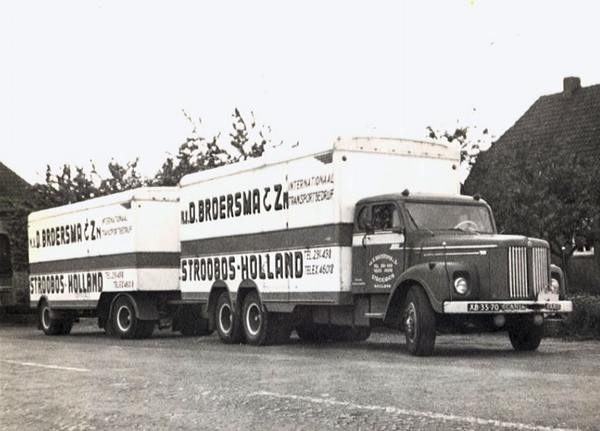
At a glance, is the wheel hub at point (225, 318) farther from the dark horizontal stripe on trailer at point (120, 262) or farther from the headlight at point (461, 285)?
the headlight at point (461, 285)

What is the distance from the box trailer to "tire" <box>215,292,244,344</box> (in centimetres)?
298

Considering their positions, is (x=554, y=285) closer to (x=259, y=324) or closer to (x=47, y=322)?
(x=259, y=324)

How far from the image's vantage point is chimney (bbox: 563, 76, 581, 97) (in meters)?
41.5

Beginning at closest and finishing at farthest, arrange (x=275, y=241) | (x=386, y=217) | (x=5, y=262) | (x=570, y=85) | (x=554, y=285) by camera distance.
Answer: (x=554, y=285)
(x=386, y=217)
(x=275, y=241)
(x=570, y=85)
(x=5, y=262)

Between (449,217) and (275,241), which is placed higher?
(449,217)

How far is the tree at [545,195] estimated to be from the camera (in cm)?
2466

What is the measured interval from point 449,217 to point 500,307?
6.68ft

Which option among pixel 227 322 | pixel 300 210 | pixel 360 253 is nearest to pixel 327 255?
pixel 360 253

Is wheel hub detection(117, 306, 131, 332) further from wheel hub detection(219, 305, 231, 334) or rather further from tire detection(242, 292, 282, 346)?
tire detection(242, 292, 282, 346)

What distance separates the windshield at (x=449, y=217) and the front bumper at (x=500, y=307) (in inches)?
66.1

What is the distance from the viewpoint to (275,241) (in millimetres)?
18891

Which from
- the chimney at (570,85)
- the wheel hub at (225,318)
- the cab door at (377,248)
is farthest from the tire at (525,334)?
the chimney at (570,85)

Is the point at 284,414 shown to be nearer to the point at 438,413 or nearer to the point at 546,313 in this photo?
the point at 438,413

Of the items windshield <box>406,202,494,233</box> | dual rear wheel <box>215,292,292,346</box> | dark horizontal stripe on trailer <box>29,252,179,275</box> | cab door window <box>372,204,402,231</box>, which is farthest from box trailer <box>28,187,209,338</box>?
windshield <box>406,202,494,233</box>
